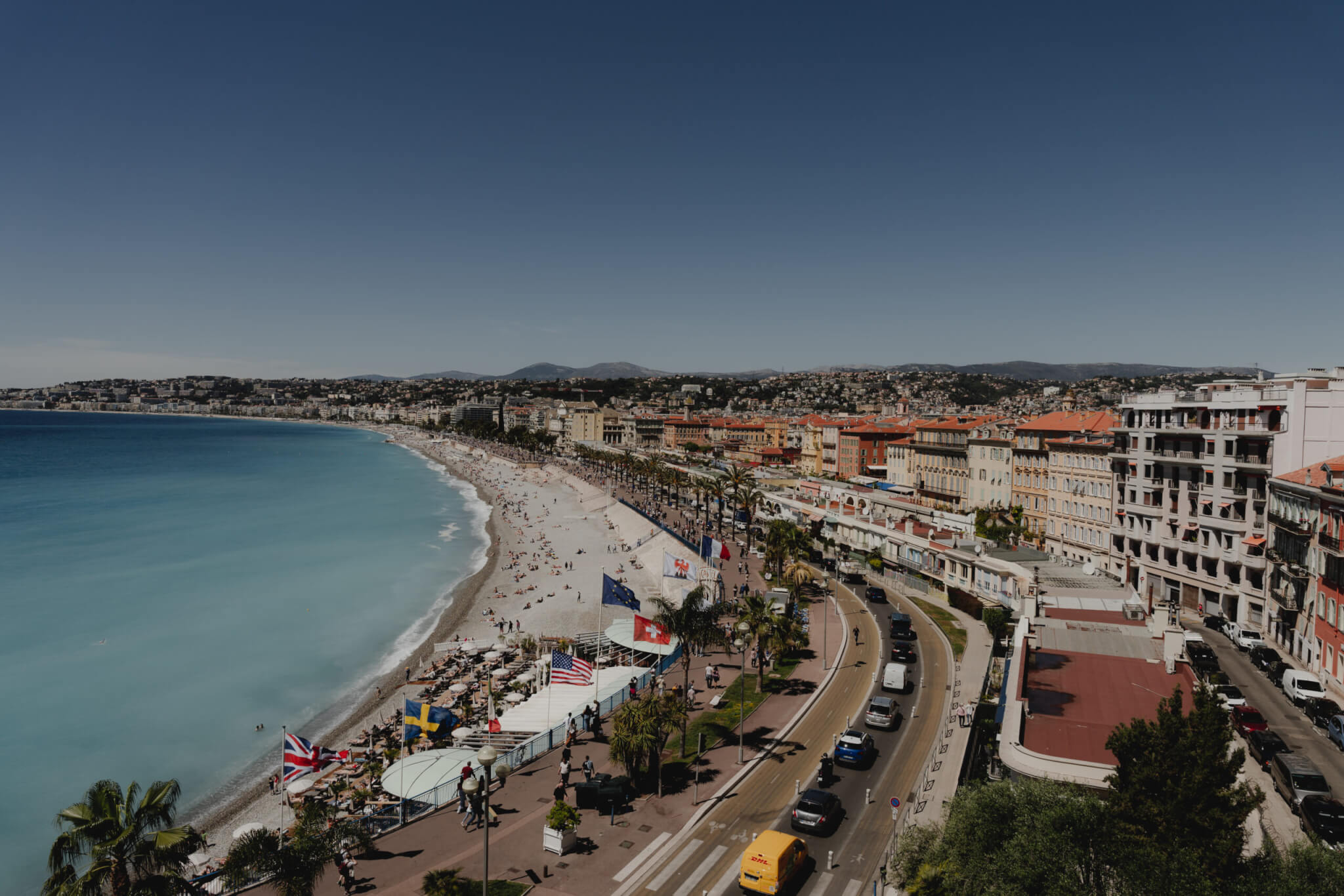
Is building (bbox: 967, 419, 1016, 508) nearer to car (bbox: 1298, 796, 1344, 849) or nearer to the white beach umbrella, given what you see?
car (bbox: 1298, 796, 1344, 849)

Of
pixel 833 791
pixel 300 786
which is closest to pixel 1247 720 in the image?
pixel 833 791

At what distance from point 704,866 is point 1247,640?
33026 millimetres

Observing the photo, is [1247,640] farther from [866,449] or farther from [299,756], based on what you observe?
[866,449]

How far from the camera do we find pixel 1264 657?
111ft

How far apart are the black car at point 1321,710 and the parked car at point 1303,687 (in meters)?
0.28

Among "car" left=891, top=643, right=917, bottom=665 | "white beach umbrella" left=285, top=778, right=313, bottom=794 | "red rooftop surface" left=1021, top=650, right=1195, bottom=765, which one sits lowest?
"white beach umbrella" left=285, top=778, right=313, bottom=794

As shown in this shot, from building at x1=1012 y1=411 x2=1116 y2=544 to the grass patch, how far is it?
17876 millimetres

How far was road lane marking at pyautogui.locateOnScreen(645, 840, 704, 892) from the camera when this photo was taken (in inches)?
678

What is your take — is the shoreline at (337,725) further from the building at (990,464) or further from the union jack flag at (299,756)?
the building at (990,464)

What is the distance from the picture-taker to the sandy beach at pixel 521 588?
29.9m

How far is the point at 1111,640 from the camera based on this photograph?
2805 cm

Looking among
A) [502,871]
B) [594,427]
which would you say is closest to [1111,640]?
[502,871]

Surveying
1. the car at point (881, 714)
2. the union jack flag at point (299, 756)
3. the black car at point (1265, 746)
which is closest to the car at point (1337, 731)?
the black car at point (1265, 746)

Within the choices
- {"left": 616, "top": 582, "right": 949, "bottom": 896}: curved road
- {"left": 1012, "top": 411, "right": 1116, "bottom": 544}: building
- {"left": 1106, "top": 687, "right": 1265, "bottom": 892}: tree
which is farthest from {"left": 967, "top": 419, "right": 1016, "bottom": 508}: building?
{"left": 1106, "top": 687, "right": 1265, "bottom": 892}: tree
